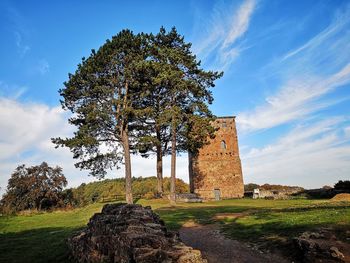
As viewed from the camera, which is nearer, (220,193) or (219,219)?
(219,219)

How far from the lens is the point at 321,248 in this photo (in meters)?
8.38

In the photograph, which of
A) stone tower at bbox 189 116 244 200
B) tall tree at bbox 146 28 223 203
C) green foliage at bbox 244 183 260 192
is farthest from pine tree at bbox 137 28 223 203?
green foliage at bbox 244 183 260 192

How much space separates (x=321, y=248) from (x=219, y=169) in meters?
37.6

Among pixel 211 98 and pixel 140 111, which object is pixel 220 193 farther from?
pixel 140 111

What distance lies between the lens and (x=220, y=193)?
4516 cm

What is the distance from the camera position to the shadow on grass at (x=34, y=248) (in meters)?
11.6

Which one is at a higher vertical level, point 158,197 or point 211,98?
point 211,98

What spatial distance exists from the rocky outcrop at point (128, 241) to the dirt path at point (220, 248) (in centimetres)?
204

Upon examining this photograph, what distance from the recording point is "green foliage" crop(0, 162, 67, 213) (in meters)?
35.3

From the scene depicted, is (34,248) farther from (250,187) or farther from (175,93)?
(250,187)

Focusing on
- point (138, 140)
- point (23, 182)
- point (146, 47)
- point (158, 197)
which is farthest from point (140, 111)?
point (23, 182)

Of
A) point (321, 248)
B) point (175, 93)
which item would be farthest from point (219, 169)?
point (321, 248)

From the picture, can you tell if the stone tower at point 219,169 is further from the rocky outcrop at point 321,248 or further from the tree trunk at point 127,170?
the rocky outcrop at point 321,248

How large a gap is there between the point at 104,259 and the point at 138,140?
72.1ft
